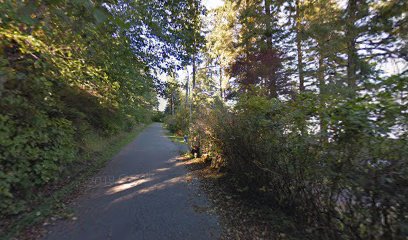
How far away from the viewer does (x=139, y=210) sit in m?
4.27

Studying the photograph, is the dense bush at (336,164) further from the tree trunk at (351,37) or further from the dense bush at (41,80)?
the dense bush at (41,80)

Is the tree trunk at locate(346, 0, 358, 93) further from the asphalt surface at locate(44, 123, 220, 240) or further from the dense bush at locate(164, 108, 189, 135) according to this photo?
the dense bush at locate(164, 108, 189, 135)

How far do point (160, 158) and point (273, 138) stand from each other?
686 cm

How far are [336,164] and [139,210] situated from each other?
11.8ft

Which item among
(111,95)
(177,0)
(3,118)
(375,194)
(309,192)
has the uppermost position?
(177,0)

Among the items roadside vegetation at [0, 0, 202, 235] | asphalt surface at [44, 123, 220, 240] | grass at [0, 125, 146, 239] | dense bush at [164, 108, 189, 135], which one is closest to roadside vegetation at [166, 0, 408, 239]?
asphalt surface at [44, 123, 220, 240]

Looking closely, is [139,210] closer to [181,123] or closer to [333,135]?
[333,135]

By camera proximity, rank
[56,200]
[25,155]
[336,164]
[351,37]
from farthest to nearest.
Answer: [351,37] < [56,200] < [25,155] < [336,164]

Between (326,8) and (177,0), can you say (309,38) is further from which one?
(177,0)

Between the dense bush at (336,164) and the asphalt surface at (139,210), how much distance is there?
147 cm

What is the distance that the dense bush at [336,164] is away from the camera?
1979mm

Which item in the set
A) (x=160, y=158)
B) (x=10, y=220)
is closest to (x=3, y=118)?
(x=10, y=220)

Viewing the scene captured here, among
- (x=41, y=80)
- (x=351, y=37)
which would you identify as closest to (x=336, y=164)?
(x=351, y=37)

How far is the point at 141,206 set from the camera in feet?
14.6
